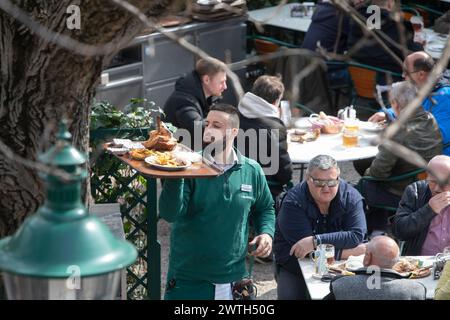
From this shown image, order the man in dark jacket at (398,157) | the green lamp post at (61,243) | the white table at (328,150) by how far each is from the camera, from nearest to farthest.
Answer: the green lamp post at (61,243), the man in dark jacket at (398,157), the white table at (328,150)

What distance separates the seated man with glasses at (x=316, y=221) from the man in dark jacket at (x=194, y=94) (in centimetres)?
182

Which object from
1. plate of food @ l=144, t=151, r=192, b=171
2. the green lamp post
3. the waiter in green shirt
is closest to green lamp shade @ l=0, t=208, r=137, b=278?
the green lamp post

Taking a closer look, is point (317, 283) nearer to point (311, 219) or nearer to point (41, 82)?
point (311, 219)

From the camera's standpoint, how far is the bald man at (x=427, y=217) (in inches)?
275

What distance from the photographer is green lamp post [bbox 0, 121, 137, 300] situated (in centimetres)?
308

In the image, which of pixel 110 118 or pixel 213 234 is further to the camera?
pixel 110 118

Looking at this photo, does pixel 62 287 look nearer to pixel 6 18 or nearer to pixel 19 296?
pixel 19 296

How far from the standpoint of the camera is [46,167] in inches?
125

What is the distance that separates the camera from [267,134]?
7.84 m

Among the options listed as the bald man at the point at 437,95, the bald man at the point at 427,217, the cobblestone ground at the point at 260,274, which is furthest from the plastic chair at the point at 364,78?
the bald man at the point at 427,217

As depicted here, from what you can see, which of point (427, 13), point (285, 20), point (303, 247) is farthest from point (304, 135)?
point (427, 13)

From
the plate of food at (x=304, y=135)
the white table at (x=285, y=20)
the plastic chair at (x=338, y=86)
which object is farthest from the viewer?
the white table at (x=285, y=20)

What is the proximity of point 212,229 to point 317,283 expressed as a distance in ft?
2.55

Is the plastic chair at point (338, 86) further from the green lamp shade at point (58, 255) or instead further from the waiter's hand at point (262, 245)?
the green lamp shade at point (58, 255)
